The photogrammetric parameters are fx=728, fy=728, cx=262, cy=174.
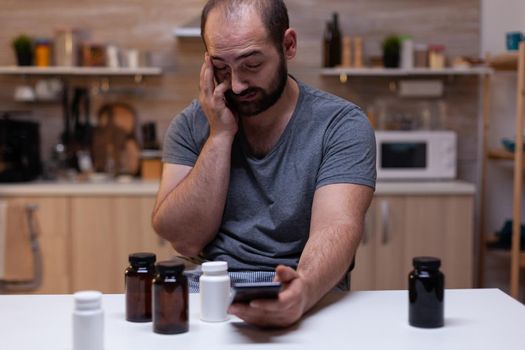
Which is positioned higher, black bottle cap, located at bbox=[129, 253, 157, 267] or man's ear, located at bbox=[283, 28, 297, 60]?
man's ear, located at bbox=[283, 28, 297, 60]

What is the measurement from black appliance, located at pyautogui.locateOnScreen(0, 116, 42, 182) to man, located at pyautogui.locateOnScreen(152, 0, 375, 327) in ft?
6.57

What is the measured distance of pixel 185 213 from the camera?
1.79 metres

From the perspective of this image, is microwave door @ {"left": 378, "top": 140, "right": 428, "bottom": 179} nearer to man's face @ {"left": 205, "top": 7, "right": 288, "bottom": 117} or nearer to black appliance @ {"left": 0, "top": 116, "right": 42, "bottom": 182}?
black appliance @ {"left": 0, "top": 116, "right": 42, "bottom": 182}

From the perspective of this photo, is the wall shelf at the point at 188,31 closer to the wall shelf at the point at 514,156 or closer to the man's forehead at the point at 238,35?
the wall shelf at the point at 514,156

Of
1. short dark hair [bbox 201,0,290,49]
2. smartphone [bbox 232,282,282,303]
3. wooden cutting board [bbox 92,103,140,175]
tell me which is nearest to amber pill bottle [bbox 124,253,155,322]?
smartphone [bbox 232,282,282,303]

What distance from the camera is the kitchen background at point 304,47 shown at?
4023 millimetres

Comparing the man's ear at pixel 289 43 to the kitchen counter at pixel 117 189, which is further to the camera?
the kitchen counter at pixel 117 189

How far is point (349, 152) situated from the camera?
1.72 metres

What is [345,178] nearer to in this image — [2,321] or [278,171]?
[278,171]

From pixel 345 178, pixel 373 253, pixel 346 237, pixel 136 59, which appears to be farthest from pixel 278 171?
pixel 136 59

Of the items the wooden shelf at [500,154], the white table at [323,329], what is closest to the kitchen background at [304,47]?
the wooden shelf at [500,154]

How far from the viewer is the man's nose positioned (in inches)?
67.7

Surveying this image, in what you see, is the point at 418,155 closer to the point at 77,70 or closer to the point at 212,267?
the point at 77,70

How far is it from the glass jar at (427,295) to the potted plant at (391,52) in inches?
106
